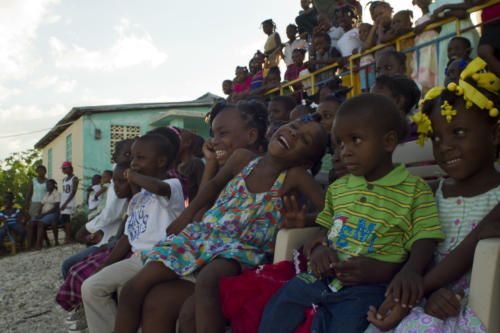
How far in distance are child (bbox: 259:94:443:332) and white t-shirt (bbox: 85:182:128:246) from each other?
89.4 inches

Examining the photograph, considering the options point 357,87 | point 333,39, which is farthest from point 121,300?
point 333,39

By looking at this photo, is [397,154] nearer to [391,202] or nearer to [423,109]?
[423,109]

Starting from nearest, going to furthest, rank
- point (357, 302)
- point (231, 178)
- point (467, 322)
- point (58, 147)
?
point (467, 322) → point (357, 302) → point (231, 178) → point (58, 147)

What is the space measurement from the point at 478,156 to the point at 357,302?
2.58 feet

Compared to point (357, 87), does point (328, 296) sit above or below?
below

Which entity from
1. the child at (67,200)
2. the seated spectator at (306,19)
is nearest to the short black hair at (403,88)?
the seated spectator at (306,19)

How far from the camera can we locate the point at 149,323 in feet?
7.29

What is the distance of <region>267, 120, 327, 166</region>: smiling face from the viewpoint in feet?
7.55

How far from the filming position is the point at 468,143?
1.71m

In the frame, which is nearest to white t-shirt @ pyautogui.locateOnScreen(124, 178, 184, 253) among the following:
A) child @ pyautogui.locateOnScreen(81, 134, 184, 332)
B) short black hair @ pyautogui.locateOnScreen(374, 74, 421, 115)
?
child @ pyautogui.locateOnScreen(81, 134, 184, 332)

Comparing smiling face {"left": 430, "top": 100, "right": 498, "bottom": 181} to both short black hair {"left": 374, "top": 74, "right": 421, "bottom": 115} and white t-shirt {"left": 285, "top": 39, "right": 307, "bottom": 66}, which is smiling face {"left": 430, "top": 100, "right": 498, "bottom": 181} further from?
white t-shirt {"left": 285, "top": 39, "right": 307, "bottom": 66}

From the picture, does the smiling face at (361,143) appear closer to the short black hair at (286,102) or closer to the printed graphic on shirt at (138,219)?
the printed graphic on shirt at (138,219)


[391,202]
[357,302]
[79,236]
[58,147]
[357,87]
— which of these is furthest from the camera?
[58,147]

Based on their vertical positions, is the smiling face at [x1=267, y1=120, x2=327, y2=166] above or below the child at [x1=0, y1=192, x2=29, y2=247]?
above
